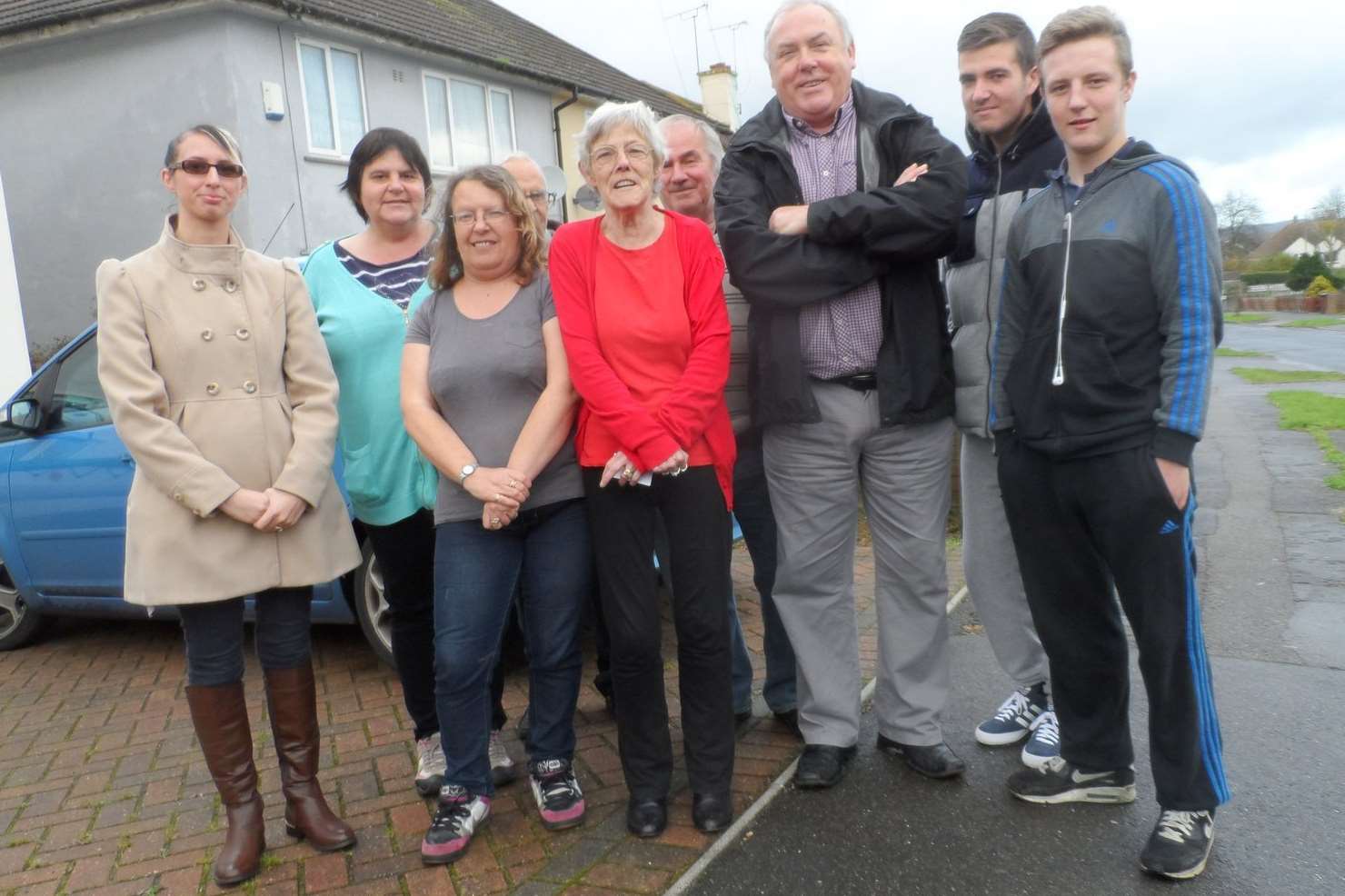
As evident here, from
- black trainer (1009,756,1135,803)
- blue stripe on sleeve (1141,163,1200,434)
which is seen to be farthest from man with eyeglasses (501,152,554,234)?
black trainer (1009,756,1135,803)

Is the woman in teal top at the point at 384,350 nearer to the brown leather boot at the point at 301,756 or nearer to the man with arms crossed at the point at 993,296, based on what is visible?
the brown leather boot at the point at 301,756

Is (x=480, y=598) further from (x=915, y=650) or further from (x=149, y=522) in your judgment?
(x=915, y=650)

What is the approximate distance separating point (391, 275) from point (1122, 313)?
7.19 feet

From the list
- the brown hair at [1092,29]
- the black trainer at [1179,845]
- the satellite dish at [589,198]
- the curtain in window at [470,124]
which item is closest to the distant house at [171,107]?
the curtain in window at [470,124]

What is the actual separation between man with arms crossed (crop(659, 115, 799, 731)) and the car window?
317 centimetres

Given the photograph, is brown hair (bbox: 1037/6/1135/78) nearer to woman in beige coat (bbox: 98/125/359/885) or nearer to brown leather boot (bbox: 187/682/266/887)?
woman in beige coat (bbox: 98/125/359/885)

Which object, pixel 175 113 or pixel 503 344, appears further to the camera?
pixel 175 113

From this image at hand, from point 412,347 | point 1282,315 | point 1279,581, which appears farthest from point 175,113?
point 1282,315

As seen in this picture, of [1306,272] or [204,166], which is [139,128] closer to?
[204,166]

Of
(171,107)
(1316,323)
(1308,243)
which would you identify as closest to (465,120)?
(171,107)

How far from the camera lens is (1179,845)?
2.73 m

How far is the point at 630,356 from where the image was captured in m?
3.01

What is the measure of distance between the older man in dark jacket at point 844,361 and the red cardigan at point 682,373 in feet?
0.68

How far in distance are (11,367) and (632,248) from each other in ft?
22.9
